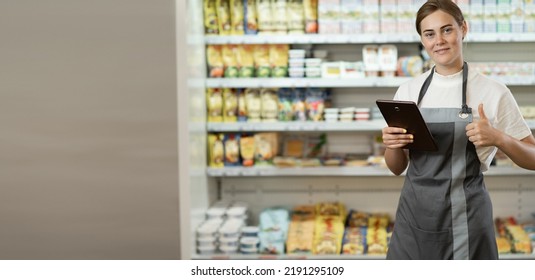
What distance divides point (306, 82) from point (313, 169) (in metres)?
0.58

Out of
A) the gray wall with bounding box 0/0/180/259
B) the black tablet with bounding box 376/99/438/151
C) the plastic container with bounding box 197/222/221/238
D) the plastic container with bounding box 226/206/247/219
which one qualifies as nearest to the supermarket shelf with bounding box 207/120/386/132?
the plastic container with bounding box 226/206/247/219

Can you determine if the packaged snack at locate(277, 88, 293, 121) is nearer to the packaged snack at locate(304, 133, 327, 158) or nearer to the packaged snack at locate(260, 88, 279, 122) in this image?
the packaged snack at locate(260, 88, 279, 122)

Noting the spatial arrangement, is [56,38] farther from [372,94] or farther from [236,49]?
[372,94]

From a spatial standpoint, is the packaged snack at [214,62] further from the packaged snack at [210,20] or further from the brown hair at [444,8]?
the brown hair at [444,8]

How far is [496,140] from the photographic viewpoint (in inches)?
86.5

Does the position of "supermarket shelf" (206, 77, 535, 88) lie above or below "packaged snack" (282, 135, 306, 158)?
above

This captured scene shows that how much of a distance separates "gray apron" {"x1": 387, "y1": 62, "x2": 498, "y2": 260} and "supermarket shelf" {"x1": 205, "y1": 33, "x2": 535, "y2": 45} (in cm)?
216

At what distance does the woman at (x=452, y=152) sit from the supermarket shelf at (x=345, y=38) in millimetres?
2133

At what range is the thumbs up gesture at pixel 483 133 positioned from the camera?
220 centimetres

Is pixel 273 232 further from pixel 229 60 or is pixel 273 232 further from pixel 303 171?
pixel 229 60

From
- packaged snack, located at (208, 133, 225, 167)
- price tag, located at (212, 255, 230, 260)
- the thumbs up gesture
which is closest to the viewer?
the thumbs up gesture

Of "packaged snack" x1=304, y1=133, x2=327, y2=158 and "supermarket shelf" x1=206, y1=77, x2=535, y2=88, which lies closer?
"supermarket shelf" x1=206, y1=77, x2=535, y2=88

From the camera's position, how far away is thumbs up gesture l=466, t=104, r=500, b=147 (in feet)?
7.20

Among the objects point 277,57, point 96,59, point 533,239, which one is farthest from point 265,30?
point 533,239
